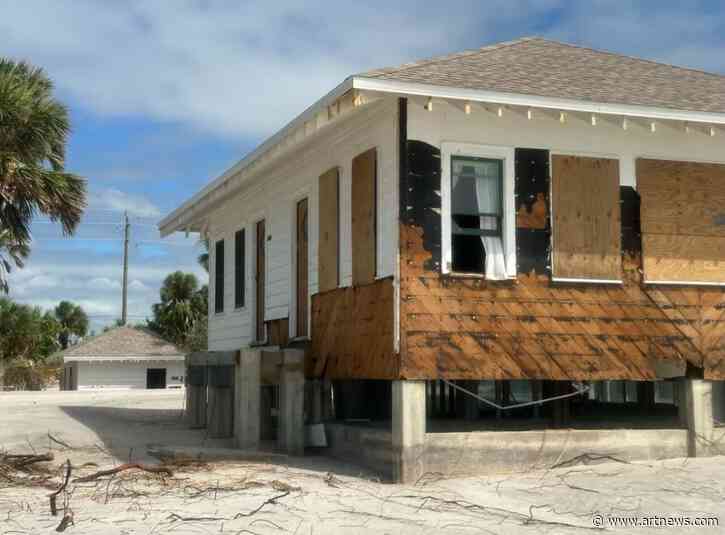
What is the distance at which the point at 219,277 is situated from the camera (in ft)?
67.7

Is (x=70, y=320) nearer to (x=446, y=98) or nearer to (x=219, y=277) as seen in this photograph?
(x=219, y=277)

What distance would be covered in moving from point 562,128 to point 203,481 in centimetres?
617

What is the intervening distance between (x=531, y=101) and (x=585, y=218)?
1822 mm

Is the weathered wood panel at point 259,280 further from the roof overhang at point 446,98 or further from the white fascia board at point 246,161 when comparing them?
the roof overhang at point 446,98

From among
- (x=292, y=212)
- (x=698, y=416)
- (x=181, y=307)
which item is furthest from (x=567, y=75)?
(x=181, y=307)

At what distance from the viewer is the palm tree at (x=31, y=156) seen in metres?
17.6

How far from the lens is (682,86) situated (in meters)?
14.0

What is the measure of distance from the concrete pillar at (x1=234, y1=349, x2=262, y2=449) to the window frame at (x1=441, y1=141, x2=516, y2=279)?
3492mm

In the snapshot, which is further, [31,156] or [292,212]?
[31,156]

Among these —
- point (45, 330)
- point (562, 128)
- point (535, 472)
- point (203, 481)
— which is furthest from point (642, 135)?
point (45, 330)

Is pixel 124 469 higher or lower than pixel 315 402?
lower

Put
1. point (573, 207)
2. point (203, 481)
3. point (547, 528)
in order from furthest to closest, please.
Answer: point (573, 207) → point (203, 481) → point (547, 528)

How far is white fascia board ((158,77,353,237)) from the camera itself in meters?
10.9

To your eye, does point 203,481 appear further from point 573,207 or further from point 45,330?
point 45,330
